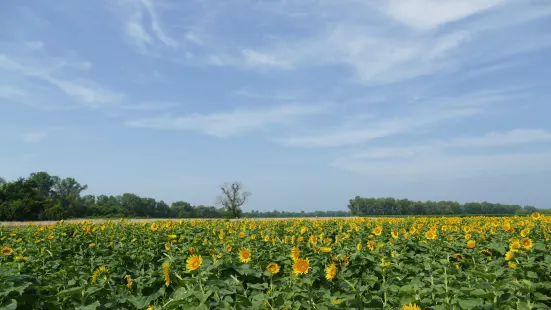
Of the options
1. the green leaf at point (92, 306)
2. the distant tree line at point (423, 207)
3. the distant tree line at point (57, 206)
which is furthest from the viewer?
the distant tree line at point (423, 207)

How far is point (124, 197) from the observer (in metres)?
92.4

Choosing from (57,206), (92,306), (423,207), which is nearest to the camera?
(92,306)

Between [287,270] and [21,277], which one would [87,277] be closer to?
[21,277]

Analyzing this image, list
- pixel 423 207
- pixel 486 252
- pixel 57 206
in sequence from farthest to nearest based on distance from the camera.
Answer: pixel 423 207 < pixel 57 206 < pixel 486 252

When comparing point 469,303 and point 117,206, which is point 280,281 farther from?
point 117,206

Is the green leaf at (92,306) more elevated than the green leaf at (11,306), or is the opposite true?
the green leaf at (92,306)

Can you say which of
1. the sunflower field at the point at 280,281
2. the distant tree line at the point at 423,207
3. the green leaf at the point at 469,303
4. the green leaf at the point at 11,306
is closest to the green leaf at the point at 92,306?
the sunflower field at the point at 280,281

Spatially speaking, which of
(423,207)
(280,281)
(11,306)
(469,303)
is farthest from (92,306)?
(423,207)

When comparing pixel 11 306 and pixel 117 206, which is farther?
pixel 117 206

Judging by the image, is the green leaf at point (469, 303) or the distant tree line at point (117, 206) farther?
the distant tree line at point (117, 206)

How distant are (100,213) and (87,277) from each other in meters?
61.9

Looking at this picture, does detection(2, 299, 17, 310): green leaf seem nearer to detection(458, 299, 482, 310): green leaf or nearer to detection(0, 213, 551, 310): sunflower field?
detection(0, 213, 551, 310): sunflower field

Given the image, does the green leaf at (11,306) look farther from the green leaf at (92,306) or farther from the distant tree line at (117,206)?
the distant tree line at (117,206)

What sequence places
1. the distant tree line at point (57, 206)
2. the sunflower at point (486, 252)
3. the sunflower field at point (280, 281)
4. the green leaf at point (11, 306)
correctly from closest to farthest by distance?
1. the green leaf at point (11, 306)
2. the sunflower field at point (280, 281)
3. the sunflower at point (486, 252)
4. the distant tree line at point (57, 206)
